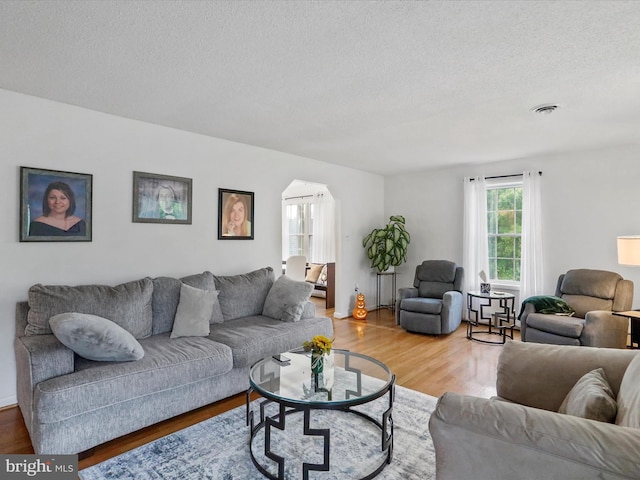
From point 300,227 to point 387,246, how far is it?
2.91 metres

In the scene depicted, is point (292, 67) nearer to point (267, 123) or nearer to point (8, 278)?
point (267, 123)

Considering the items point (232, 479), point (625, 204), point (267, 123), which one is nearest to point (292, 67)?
point (267, 123)

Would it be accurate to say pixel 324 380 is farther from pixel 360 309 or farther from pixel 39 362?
pixel 360 309

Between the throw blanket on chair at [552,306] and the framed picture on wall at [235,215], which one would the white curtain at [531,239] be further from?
the framed picture on wall at [235,215]

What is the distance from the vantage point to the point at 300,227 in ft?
27.4

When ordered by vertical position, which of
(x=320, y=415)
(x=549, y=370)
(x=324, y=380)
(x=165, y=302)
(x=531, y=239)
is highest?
(x=531, y=239)

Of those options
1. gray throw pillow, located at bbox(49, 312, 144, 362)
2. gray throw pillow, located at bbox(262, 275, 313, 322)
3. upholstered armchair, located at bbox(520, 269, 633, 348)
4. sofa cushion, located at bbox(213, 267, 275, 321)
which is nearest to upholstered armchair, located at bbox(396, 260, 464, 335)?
upholstered armchair, located at bbox(520, 269, 633, 348)

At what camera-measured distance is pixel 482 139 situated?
4098 mm

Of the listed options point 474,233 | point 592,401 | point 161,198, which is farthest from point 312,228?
point 592,401

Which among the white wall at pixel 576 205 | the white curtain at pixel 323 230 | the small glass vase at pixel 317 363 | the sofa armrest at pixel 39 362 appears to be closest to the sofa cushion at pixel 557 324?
the white wall at pixel 576 205

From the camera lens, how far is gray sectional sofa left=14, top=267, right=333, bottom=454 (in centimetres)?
209

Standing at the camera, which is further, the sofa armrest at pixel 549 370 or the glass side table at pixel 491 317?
the glass side table at pixel 491 317

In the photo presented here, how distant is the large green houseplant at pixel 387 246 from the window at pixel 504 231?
1313mm

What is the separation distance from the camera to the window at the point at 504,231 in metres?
5.32
